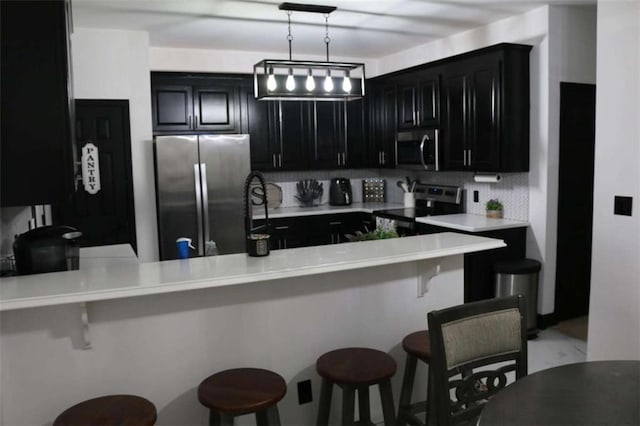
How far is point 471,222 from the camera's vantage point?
463 cm

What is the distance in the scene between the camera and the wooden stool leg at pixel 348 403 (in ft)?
7.64

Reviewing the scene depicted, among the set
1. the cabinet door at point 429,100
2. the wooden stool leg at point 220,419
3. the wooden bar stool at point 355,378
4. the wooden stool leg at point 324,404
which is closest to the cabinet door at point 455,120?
the cabinet door at point 429,100

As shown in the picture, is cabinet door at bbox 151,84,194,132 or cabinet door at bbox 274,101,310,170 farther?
cabinet door at bbox 274,101,310,170

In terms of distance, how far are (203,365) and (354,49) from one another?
4.22 metres

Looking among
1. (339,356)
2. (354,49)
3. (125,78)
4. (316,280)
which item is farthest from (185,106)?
(339,356)

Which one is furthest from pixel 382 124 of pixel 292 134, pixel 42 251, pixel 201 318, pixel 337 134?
pixel 42 251

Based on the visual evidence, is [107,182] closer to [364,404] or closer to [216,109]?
[216,109]

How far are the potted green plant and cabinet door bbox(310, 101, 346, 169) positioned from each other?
1.86 m

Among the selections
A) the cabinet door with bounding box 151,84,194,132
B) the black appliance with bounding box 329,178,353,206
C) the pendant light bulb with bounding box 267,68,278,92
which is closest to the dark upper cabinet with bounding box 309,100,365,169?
the black appliance with bounding box 329,178,353,206

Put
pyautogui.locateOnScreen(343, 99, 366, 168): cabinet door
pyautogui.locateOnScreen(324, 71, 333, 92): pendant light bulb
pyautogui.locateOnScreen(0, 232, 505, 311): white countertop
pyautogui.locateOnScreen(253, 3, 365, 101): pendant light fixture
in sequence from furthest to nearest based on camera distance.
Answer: pyautogui.locateOnScreen(343, 99, 366, 168): cabinet door → pyautogui.locateOnScreen(324, 71, 333, 92): pendant light bulb → pyautogui.locateOnScreen(253, 3, 365, 101): pendant light fixture → pyautogui.locateOnScreen(0, 232, 505, 311): white countertop

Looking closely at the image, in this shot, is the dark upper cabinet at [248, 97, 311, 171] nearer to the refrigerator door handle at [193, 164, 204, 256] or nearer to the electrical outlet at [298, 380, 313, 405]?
the refrigerator door handle at [193, 164, 204, 256]

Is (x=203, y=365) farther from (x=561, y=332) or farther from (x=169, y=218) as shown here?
(x=561, y=332)

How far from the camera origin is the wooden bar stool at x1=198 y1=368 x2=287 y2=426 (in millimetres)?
2010

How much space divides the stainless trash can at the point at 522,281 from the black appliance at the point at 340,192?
221 centimetres
